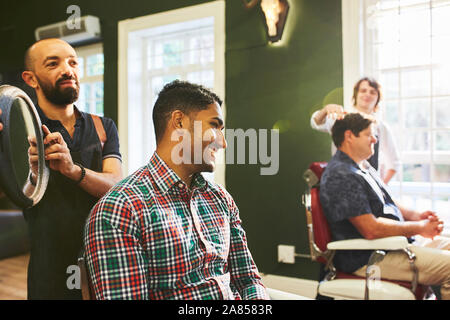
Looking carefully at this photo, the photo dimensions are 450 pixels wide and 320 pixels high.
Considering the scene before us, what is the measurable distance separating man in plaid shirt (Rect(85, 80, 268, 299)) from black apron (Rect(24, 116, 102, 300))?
30 centimetres

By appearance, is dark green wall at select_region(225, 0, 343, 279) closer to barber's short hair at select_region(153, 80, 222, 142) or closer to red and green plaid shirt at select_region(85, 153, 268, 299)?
red and green plaid shirt at select_region(85, 153, 268, 299)

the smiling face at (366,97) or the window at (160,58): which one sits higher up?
the window at (160,58)

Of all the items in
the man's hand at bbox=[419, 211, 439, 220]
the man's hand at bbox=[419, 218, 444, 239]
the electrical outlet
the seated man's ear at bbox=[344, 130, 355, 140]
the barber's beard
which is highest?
the barber's beard

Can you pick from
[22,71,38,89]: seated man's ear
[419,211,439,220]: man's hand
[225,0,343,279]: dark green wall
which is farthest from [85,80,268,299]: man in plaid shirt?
[419,211,439,220]: man's hand

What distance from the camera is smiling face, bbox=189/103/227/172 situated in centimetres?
125

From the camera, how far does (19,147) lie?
1.21 metres

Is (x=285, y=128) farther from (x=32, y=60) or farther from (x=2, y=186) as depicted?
(x=2, y=186)

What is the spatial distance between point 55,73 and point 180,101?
45 cm

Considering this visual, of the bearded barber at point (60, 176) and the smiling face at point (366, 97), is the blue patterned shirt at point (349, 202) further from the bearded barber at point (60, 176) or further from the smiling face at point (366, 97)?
the bearded barber at point (60, 176)

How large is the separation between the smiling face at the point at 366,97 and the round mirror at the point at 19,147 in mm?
1646

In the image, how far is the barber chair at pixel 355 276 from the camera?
1681mm

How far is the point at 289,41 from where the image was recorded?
88.0 inches

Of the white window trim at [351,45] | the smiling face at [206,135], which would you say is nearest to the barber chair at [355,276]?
the white window trim at [351,45]
